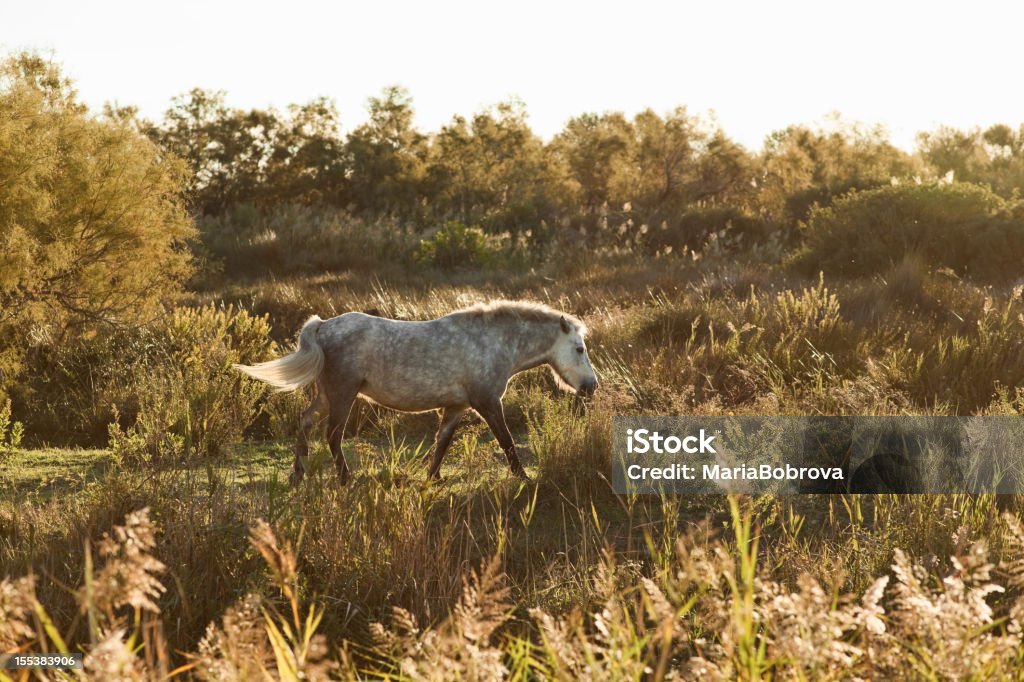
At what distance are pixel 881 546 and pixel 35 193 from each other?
9.29 m

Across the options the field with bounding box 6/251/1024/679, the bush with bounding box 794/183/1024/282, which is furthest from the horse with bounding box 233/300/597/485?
the bush with bounding box 794/183/1024/282

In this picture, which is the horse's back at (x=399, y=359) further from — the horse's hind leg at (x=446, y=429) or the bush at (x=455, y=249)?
the bush at (x=455, y=249)

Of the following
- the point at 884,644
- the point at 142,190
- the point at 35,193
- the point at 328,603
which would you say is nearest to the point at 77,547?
the point at 328,603

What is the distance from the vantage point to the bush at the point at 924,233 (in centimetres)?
1881

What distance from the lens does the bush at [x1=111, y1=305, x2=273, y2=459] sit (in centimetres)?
812

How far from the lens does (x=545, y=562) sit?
4953 mm

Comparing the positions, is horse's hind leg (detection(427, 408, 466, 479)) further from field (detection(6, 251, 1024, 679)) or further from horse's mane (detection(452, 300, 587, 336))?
horse's mane (detection(452, 300, 587, 336))

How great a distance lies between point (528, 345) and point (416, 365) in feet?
3.09

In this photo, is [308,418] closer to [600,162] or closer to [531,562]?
[531,562]

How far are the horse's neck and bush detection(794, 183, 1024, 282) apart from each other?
12.5 m

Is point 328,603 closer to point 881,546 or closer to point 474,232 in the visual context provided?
point 881,546

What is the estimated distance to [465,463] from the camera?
5.69 m

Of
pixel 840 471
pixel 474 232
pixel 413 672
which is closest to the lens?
pixel 413 672

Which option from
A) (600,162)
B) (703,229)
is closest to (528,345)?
(703,229)
